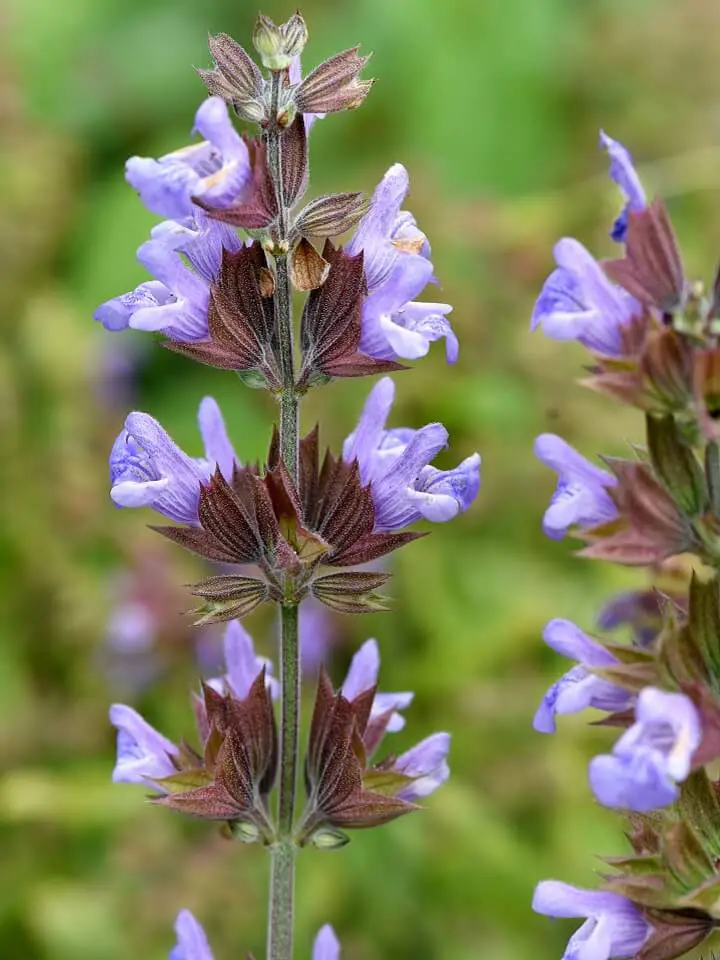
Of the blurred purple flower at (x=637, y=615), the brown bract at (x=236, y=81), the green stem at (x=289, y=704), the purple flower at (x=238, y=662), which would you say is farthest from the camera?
the blurred purple flower at (x=637, y=615)

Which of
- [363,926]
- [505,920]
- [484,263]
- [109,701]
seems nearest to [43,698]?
[109,701]

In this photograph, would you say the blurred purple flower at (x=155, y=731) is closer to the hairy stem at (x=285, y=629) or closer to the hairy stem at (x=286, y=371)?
the hairy stem at (x=285, y=629)

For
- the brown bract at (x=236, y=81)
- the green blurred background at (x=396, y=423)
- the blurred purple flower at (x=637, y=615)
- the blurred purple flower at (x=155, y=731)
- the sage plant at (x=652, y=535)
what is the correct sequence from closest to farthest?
the sage plant at (x=652, y=535)
the brown bract at (x=236, y=81)
the blurred purple flower at (x=155, y=731)
the blurred purple flower at (x=637, y=615)
the green blurred background at (x=396, y=423)

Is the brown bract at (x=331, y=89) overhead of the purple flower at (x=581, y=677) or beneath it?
overhead

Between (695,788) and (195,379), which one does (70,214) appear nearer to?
(195,379)

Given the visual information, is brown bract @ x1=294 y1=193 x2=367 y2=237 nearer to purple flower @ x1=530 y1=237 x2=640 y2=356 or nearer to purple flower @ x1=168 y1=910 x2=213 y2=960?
purple flower @ x1=530 y1=237 x2=640 y2=356

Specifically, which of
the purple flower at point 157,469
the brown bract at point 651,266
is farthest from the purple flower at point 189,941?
the brown bract at point 651,266
